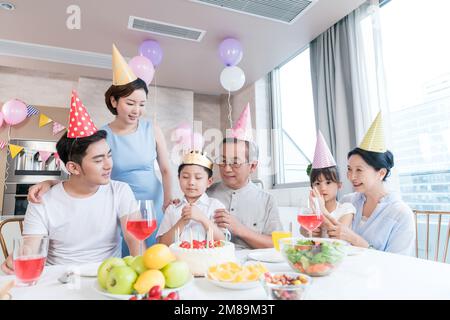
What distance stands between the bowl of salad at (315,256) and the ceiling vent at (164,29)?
2437 millimetres

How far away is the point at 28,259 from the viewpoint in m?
0.81

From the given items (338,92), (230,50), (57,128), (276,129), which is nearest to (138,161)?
(230,50)

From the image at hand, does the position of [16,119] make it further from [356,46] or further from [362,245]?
[362,245]

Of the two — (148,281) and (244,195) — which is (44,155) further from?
(148,281)

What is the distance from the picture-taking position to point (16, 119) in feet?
12.9

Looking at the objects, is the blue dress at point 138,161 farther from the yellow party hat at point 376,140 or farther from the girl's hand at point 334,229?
the yellow party hat at point 376,140

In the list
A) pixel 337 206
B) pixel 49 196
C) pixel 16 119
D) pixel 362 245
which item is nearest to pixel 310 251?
pixel 362 245

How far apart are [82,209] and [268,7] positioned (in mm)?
2068

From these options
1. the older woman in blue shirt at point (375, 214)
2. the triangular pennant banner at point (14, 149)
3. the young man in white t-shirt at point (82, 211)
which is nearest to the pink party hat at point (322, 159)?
the older woman in blue shirt at point (375, 214)

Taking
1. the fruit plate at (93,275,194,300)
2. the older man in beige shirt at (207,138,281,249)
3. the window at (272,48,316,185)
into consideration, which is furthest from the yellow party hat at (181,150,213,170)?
the window at (272,48,316,185)

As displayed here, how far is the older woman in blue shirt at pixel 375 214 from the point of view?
53.9 inches

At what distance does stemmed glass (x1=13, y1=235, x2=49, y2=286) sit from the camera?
0.80 metres

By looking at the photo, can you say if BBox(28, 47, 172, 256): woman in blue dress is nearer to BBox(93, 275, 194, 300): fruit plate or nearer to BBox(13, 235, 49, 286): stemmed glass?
BBox(13, 235, 49, 286): stemmed glass

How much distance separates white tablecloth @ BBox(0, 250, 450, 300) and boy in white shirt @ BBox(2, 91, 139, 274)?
35 cm
